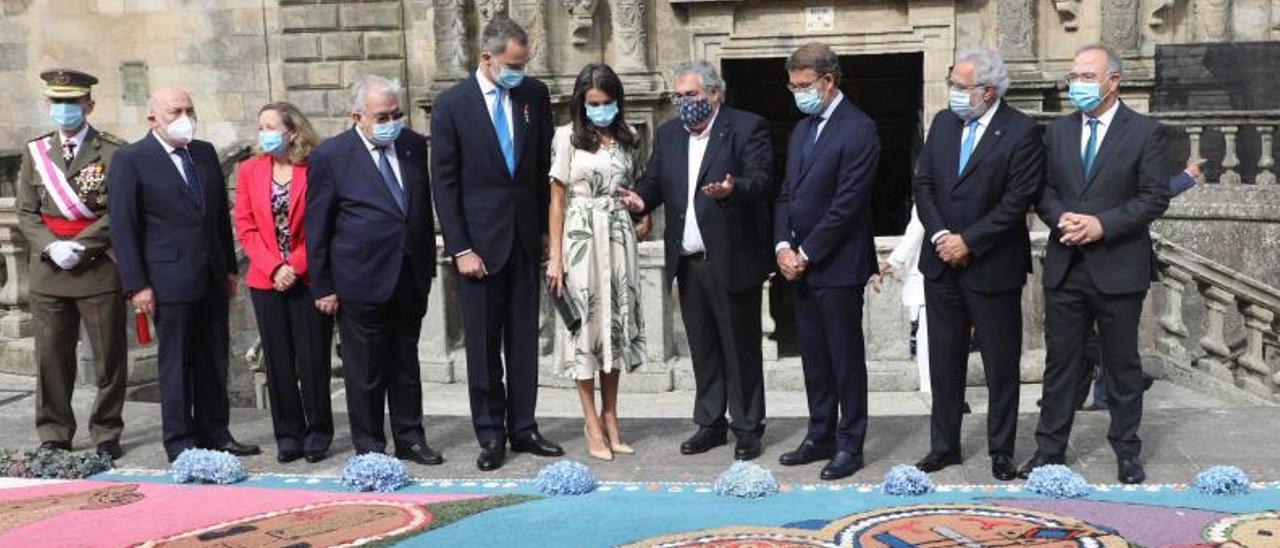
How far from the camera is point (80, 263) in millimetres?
6141

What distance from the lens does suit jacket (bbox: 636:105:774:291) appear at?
5.72 m

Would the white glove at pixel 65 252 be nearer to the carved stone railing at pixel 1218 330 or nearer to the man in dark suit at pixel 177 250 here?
the man in dark suit at pixel 177 250

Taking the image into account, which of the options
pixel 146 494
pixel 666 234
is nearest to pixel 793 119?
pixel 666 234

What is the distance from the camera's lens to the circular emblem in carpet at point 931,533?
4.48m

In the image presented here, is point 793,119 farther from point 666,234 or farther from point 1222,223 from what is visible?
point 666,234

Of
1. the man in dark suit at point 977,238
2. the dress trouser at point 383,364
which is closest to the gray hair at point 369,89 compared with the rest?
the dress trouser at point 383,364

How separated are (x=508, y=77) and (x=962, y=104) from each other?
178cm

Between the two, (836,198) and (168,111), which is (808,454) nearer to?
(836,198)

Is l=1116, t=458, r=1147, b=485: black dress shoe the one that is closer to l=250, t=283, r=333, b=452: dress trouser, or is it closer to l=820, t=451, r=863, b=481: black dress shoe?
l=820, t=451, r=863, b=481: black dress shoe

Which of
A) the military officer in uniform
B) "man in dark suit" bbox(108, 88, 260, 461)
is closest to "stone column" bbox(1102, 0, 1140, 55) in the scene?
"man in dark suit" bbox(108, 88, 260, 461)

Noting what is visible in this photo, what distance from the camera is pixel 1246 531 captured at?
459 cm

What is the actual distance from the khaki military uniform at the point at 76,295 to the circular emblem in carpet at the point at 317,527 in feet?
5.41

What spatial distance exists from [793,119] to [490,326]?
12684mm

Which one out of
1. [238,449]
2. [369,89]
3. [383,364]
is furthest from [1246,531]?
[238,449]
